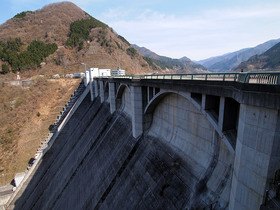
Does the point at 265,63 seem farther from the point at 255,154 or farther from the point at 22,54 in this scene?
the point at 22,54

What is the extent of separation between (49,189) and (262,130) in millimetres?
24565

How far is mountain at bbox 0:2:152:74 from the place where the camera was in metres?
70.1

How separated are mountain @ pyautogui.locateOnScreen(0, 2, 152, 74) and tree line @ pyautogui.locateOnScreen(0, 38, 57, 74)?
0.35 metres

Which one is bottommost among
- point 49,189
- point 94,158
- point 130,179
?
point 49,189

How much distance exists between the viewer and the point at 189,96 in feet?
25.5

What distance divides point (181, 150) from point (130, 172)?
15.1 ft

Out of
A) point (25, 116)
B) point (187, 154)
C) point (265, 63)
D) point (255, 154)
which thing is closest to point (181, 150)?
point (187, 154)

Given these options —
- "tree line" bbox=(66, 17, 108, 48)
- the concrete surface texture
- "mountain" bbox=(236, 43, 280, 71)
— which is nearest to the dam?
the concrete surface texture

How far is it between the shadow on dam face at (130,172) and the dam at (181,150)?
5cm

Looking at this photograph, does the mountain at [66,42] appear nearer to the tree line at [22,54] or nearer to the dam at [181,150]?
the tree line at [22,54]

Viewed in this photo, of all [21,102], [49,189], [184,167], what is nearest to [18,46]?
[21,102]

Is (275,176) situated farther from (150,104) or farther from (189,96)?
(150,104)

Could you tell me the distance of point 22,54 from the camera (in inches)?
2576

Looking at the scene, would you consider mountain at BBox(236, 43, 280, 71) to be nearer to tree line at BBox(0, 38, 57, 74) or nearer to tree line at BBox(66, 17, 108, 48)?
tree line at BBox(66, 17, 108, 48)
